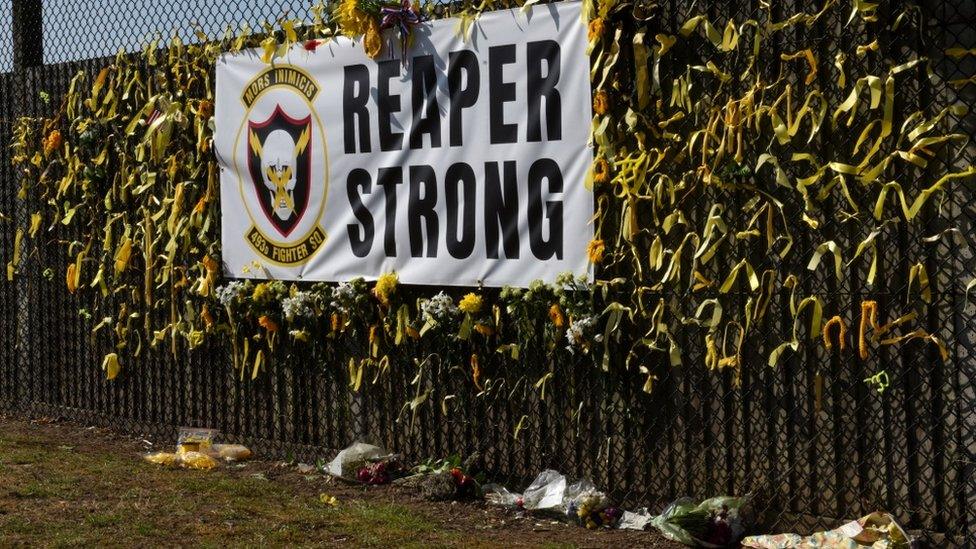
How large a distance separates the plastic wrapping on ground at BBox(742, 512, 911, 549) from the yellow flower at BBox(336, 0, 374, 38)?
3.31 m

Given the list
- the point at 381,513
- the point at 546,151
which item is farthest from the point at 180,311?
Result: the point at 546,151

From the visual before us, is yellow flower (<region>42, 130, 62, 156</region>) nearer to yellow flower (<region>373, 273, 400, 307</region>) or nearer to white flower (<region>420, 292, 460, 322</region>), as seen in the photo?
yellow flower (<region>373, 273, 400, 307</region>)

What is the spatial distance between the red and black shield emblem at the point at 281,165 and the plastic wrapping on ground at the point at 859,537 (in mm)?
3344

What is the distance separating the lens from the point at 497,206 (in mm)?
6121

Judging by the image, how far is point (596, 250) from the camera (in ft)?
18.6

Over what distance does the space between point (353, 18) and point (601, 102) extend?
5.35 feet

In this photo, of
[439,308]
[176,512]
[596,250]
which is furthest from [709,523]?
[176,512]

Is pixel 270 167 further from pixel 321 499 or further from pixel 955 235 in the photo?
pixel 955 235

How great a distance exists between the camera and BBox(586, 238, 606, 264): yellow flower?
567cm

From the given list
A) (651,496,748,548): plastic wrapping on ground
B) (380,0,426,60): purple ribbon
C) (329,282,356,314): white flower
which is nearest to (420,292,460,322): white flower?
(329,282,356,314): white flower

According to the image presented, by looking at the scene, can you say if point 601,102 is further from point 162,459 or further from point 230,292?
point 162,459

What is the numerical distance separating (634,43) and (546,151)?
2.21 feet

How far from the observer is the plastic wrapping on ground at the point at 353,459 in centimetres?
680

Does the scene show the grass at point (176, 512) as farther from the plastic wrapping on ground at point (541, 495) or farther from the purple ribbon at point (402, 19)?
the purple ribbon at point (402, 19)
